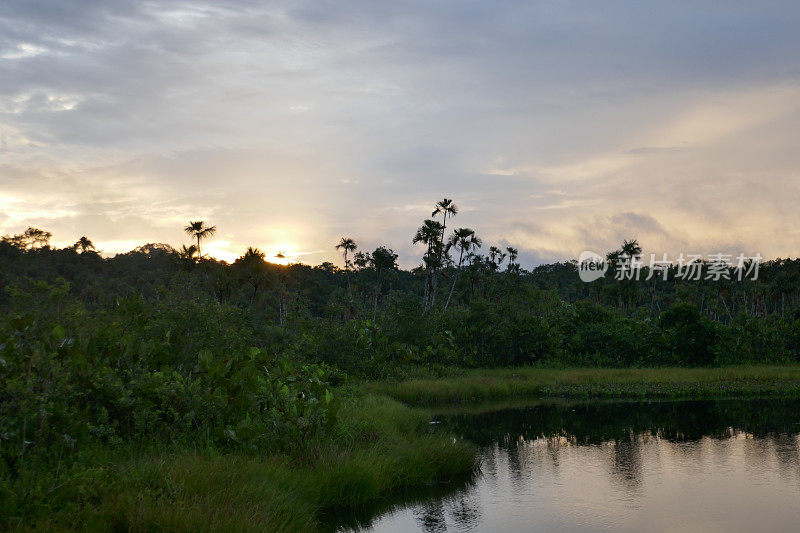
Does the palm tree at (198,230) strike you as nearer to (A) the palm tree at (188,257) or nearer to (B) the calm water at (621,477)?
(A) the palm tree at (188,257)

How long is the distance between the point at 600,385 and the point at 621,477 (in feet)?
55.6

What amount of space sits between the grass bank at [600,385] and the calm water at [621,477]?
3.97 m

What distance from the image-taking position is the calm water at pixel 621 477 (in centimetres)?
1229

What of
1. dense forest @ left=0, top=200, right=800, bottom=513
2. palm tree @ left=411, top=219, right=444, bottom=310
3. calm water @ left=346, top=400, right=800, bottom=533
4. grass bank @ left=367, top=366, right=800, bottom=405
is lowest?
calm water @ left=346, top=400, right=800, bottom=533

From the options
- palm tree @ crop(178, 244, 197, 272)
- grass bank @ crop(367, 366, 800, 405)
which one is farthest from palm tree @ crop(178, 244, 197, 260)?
grass bank @ crop(367, 366, 800, 405)

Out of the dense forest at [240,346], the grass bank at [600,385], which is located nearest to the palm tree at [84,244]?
the dense forest at [240,346]

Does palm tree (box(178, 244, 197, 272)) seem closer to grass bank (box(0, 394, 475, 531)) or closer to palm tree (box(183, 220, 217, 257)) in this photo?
palm tree (box(183, 220, 217, 257))

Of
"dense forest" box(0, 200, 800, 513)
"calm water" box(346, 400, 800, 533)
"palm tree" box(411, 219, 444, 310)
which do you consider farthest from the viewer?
"palm tree" box(411, 219, 444, 310)

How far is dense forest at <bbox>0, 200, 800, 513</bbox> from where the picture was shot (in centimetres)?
1016

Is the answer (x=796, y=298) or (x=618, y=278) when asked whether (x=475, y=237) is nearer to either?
(x=618, y=278)

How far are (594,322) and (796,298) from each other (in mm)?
81618

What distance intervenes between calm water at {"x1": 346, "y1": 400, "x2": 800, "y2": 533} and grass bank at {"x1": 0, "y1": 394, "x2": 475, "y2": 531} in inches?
29.2

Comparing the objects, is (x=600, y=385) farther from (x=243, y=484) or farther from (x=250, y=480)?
(x=243, y=484)

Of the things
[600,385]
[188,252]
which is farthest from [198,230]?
[600,385]
